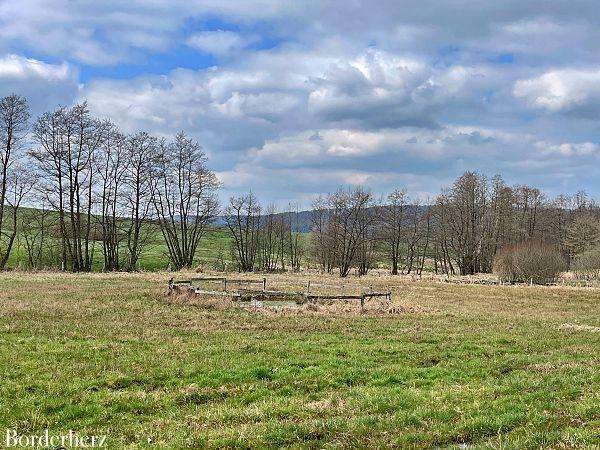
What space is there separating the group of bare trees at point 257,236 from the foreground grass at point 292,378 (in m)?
55.1

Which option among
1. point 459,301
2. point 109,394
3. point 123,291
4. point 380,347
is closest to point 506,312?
point 459,301

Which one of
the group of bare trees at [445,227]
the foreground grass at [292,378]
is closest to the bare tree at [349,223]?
the group of bare trees at [445,227]

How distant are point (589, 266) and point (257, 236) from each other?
4814cm

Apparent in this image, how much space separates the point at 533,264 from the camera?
5659 cm

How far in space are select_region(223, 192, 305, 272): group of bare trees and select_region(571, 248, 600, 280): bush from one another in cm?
4186

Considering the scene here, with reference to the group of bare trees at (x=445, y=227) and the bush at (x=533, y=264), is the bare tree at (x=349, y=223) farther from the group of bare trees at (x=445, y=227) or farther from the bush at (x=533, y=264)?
the bush at (x=533, y=264)

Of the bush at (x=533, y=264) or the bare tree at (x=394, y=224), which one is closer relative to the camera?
the bush at (x=533, y=264)

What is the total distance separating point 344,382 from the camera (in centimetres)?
1218

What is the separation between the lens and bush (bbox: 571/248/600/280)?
208 feet

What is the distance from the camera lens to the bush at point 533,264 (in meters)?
56.3

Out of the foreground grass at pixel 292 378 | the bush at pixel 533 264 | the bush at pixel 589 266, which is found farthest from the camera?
the bush at pixel 589 266

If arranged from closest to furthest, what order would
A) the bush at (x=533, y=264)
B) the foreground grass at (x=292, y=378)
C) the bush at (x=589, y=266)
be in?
the foreground grass at (x=292, y=378)
the bush at (x=533, y=264)
the bush at (x=589, y=266)

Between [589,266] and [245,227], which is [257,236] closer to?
[245,227]

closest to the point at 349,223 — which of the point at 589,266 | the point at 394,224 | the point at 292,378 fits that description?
the point at 394,224
